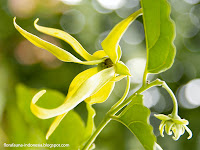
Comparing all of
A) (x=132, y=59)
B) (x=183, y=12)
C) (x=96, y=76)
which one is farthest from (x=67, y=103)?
(x=183, y=12)

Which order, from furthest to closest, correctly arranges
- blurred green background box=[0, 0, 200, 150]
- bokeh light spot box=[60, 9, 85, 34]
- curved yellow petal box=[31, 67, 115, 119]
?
bokeh light spot box=[60, 9, 85, 34] → blurred green background box=[0, 0, 200, 150] → curved yellow petal box=[31, 67, 115, 119]

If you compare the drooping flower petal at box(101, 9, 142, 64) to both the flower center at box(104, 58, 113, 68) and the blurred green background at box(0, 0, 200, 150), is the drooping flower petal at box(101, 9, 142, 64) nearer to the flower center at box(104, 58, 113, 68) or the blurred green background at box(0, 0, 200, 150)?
the flower center at box(104, 58, 113, 68)

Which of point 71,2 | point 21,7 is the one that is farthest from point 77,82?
point 71,2

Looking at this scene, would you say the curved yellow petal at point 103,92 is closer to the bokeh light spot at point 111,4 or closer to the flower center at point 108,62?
the flower center at point 108,62

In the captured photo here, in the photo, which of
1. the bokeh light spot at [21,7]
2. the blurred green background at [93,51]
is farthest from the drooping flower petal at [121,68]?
the bokeh light spot at [21,7]

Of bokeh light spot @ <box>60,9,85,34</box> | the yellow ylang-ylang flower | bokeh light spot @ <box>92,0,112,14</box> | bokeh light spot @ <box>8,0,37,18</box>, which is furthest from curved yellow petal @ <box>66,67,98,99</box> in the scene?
bokeh light spot @ <box>92,0,112,14</box>

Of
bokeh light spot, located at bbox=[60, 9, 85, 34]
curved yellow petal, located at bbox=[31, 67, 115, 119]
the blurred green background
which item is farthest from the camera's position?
bokeh light spot, located at bbox=[60, 9, 85, 34]
